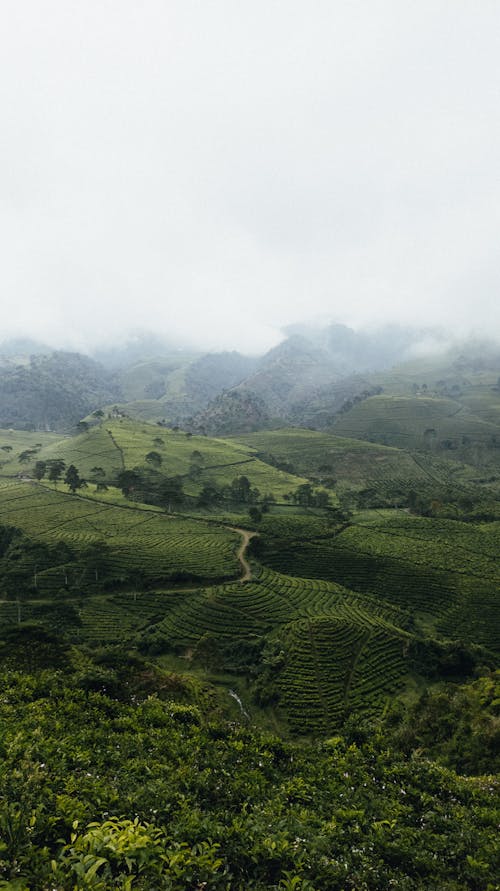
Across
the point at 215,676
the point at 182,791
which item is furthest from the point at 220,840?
the point at 215,676

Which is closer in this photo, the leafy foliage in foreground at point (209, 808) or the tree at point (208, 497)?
the leafy foliage in foreground at point (209, 808)

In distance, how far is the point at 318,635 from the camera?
6334 centimetres

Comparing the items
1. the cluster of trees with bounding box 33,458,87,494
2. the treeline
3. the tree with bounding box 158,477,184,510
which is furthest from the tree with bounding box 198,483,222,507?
the treeline

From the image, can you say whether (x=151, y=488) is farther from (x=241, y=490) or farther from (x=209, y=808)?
(x=209, y=808)

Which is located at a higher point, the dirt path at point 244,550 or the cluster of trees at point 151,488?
the cluster of trees at point 151,488

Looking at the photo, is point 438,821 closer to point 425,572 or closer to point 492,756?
point 492,756

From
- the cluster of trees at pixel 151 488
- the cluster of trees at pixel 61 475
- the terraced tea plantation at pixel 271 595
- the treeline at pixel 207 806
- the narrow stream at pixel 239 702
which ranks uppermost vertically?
the treeline at pixel 207 806

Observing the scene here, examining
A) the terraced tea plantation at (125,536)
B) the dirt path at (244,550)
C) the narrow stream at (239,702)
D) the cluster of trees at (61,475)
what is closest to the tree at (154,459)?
the cluster of trees at (61,475)

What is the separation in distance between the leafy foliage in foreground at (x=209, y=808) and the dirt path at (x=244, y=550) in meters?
62.7

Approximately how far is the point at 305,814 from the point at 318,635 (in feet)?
168

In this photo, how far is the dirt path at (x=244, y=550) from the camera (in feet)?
286

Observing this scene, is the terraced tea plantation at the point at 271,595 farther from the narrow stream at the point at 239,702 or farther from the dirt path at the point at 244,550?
the narrow stream at the point at 239,702

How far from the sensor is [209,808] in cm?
1534

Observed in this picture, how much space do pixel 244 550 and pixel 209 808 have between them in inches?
3280
